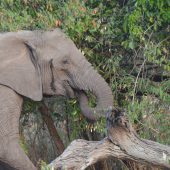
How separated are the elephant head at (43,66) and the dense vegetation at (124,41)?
14 centimetres

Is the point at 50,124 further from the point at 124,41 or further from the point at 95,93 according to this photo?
the point at 124,41

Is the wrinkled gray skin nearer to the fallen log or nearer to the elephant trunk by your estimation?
the elephant trunk

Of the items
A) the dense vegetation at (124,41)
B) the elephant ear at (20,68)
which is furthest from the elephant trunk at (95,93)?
the elephant ear at (20,68)

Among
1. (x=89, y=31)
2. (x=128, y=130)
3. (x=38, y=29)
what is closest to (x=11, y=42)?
(x=38, y=29)

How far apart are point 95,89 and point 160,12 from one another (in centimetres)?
102

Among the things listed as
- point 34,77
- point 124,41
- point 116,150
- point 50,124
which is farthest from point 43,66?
point 116,150

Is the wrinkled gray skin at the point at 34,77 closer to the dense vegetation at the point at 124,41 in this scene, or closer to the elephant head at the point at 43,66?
the elephant head at the point at 43,66

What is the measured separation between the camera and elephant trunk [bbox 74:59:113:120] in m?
7.97

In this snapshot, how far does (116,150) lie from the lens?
6590 mm

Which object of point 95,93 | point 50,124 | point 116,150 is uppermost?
point 116,150

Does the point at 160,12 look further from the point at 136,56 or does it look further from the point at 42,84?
the point at 42,84

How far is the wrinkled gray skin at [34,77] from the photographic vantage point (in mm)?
8297

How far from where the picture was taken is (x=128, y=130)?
6.32 metres

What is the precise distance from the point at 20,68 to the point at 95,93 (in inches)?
34.7
